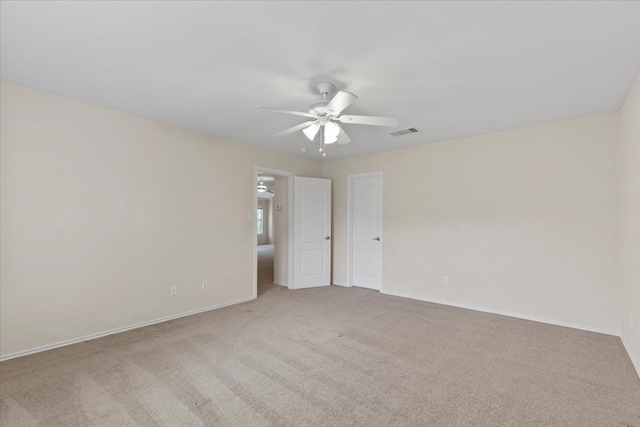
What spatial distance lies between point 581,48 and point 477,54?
68 centimetres

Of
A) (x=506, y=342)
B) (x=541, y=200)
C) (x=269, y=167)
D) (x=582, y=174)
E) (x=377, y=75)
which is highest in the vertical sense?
(x=377, y=75)

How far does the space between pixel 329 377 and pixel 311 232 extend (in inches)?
130

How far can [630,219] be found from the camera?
271cm

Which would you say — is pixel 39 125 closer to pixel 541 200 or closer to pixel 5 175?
pixel 5 175

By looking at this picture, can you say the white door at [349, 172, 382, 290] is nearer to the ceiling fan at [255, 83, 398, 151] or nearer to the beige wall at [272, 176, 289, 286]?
the beige wall at [272, 176, 289, 286]

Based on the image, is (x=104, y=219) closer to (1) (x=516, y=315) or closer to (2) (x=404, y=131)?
(2) (x=404, y=131)

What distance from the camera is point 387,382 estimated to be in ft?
7.57

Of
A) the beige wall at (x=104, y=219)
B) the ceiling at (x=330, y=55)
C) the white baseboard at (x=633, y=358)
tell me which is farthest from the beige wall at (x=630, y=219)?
the beige wall at (x=104, y=219)

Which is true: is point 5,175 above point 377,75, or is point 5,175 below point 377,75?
below

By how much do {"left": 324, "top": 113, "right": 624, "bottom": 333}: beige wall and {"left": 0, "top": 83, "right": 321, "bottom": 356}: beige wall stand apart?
107 inches

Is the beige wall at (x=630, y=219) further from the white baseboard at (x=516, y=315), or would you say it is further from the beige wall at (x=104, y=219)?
the beige wall at (x=104, y=219)

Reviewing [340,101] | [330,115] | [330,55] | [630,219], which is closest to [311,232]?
[330,115]

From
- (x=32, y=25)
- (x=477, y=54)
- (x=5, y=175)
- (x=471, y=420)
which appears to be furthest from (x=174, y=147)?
(x=471, y=420)

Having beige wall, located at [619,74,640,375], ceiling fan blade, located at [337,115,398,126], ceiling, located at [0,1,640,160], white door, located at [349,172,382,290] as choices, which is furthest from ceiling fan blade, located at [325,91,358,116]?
white door, located at [349,172,382,290]
